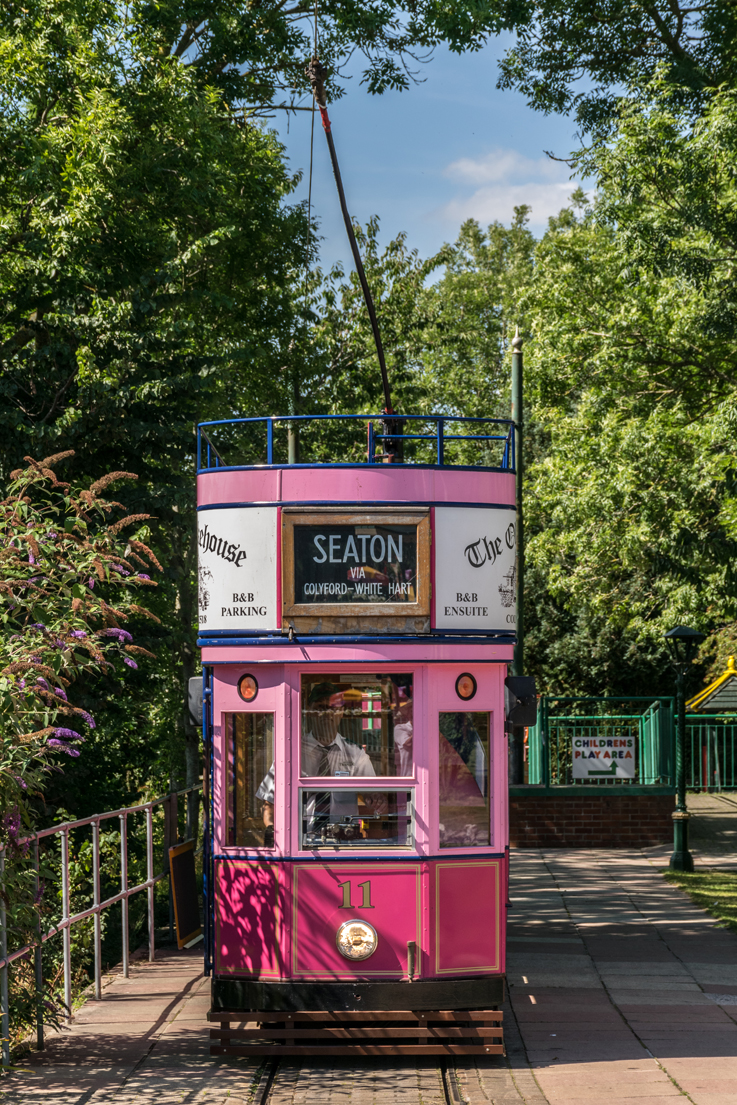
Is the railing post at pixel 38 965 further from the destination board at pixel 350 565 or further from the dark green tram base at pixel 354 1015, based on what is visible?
the destination board at pixel 350 565

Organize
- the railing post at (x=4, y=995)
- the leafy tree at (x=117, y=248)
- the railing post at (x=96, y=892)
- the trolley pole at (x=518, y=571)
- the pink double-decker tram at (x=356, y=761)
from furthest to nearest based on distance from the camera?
the trolley pole at (x=518, y=571) → the leafy tree at (x=117, y=248) → the railing post at (x=96, y=892) → the pink double-decker tram at (x=356, y=761) → the railing post at (x=4, y=995)

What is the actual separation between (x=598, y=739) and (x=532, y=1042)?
10926mm

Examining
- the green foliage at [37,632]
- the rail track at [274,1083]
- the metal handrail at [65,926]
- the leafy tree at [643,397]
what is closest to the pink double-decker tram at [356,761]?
the rail track at [274,1083]

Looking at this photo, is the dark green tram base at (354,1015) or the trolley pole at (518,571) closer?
the dark green tram base at (354,1015)

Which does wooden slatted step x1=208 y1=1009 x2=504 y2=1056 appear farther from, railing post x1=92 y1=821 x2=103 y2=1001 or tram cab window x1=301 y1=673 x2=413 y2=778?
railing post x1=92 y1=821 x2=103 y2=1001

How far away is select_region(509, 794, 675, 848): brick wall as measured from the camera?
18.6m

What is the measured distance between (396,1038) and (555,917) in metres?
5.74

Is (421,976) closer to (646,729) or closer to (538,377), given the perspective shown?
(646,729)

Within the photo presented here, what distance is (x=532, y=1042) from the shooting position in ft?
26.8

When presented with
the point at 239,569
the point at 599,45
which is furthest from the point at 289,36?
the point at 239,569

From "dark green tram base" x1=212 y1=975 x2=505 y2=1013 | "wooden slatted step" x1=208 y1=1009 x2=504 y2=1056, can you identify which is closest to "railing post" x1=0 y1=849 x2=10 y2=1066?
"wooden slatted step" x1=208 y1=1009 x2=504 y2=1056

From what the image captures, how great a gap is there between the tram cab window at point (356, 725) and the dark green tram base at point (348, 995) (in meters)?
1.30

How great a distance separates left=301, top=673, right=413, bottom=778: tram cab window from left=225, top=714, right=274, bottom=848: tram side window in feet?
0.86

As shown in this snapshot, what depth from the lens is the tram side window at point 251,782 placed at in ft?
25.9
